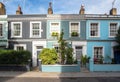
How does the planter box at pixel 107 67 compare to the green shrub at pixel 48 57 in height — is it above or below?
below

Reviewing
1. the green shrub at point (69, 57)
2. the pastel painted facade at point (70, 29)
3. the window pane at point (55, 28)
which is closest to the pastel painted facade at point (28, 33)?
the pastel painted facade at point (70, 29)

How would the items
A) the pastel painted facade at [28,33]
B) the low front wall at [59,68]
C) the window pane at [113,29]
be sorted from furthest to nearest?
1. the pastel painted facade at [28,33]
2. the window pane at [113,29]
3. the low front wall at [59,68]

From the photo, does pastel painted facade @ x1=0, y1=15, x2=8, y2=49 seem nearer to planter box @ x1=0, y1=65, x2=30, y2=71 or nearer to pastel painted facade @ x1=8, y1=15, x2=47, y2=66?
pastel painted facade @ x1=8, y1=15, x2=47, y2=66

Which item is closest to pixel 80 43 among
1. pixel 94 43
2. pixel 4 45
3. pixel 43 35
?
pixel 94 43

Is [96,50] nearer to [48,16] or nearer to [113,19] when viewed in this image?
[113,19]

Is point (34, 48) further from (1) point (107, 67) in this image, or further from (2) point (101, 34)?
(1) point (107, 67)

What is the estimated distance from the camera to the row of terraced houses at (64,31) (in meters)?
26.6

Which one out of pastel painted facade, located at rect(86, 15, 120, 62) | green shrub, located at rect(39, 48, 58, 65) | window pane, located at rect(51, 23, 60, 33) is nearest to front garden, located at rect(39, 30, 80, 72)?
green shrub, located at rect(39, 48, 58, 65)

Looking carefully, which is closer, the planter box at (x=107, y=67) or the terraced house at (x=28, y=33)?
the planter box at (x=107, y=67)

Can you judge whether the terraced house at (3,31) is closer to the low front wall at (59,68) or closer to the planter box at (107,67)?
the low front wall at (59,68)

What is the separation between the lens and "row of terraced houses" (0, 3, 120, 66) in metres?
26.6

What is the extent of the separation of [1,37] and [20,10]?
4825 mm

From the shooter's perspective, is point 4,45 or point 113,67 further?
point 4,45

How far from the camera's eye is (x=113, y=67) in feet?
68.8
